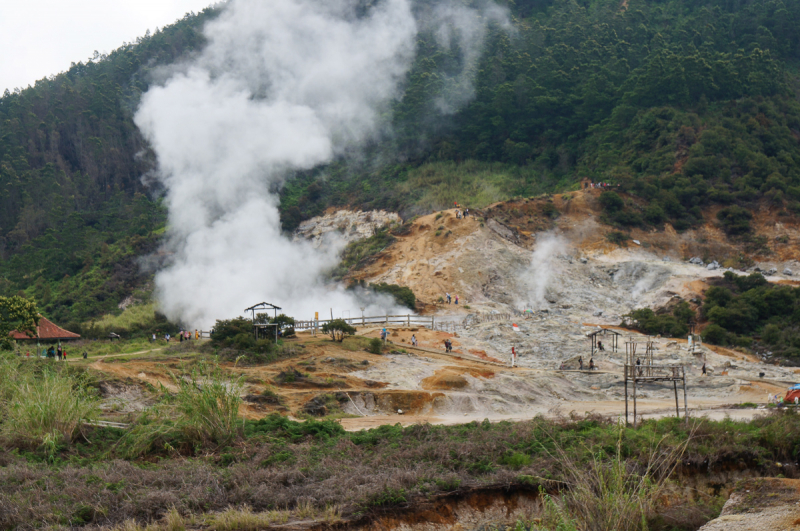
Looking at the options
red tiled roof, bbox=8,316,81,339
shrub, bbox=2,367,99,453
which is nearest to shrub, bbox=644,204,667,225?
red tiled roof, bbox=8,316,81,339

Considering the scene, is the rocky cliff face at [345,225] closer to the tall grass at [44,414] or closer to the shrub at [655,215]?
the shrub at [655,215]

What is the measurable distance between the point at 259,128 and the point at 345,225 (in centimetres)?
1642

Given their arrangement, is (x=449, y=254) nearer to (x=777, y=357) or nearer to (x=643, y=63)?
(x=777, y=357)

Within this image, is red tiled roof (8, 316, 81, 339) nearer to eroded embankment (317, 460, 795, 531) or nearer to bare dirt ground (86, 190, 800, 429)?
bare dirt ground (86, 190, 800, 429)

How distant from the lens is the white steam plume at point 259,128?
4822cm

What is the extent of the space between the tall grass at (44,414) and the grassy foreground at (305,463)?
28 mm

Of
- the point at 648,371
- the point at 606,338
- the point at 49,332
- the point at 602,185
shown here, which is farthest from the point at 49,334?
the point at 602,185

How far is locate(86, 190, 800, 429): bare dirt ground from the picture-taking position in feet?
75.2

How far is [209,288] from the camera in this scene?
46.1 meters

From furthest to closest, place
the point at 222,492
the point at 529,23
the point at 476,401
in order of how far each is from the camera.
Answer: the point at 529,23
the point at 476,401
the point at 222,492

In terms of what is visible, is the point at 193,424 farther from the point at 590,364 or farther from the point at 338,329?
the point at 590,364

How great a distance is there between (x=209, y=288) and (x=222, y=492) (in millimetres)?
37475

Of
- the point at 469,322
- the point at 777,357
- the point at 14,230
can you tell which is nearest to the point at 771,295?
the point at 777,357

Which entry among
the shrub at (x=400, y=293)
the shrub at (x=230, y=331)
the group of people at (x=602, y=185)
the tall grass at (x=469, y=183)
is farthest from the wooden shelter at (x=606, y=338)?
the tall grass at (x=469, y=183)
